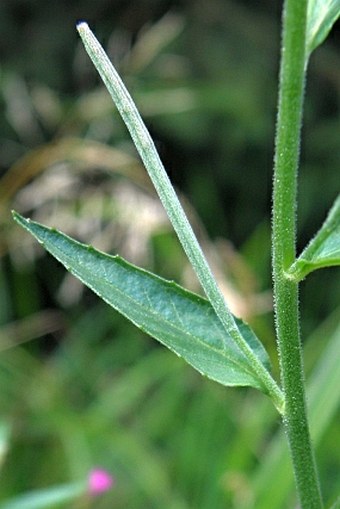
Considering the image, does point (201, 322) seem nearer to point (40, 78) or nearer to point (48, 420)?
point (48, 420)

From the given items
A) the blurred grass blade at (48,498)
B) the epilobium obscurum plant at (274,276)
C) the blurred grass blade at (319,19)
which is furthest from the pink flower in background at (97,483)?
the blurred grass blade at (319,19)

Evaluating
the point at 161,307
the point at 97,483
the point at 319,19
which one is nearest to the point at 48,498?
the point at 97,483

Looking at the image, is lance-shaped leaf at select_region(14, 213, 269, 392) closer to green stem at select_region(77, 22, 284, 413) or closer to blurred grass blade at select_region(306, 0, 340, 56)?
green stem at select_region(77, 22, 284, 413)

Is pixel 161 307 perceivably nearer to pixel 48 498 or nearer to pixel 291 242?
pixel 291 242

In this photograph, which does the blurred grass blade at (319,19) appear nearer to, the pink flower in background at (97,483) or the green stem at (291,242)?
the green stem at (291,242)

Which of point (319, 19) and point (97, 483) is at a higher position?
point (319, 19)

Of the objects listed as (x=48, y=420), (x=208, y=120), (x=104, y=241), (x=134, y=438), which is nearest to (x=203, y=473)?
(x=134, y=438)
